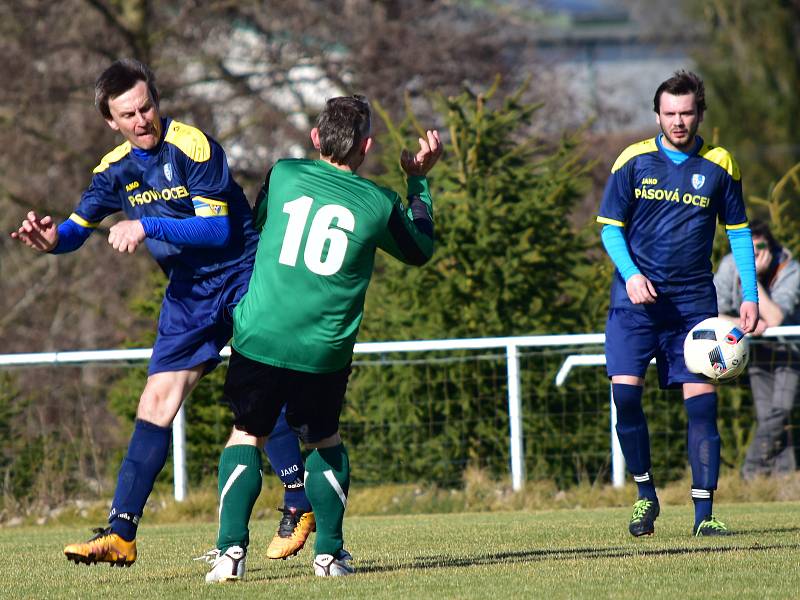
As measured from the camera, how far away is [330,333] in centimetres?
589

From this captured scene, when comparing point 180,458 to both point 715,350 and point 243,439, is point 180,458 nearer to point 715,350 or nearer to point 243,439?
point 715,350

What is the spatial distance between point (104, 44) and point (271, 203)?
15585 millimetres

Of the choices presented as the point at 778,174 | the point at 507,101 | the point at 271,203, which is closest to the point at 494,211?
the point at 507,101

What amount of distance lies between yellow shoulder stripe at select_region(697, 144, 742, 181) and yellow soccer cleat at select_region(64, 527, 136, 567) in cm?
348

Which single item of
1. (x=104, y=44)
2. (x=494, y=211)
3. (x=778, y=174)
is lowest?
(x=494, y=211)

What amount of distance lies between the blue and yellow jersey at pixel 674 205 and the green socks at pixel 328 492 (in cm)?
220

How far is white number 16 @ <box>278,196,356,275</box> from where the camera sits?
584 cm

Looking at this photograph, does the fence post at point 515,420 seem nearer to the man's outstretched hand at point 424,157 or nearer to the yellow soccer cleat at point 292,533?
the yellow soccer cleat at point 292,533

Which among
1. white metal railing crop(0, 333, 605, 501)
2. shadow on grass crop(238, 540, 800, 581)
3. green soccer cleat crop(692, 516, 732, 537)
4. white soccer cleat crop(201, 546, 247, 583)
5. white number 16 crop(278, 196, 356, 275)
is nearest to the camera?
white number 16 crop(278, 196, 356, 275)

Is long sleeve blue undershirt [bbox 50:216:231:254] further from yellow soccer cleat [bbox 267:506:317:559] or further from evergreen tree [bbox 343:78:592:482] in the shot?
evergreen tree [bbox 343:78:592:482]

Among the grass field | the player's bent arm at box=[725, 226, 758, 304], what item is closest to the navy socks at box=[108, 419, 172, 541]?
the grass field

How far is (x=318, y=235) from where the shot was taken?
19.2 feet

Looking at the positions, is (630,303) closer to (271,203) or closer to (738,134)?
(271,203)

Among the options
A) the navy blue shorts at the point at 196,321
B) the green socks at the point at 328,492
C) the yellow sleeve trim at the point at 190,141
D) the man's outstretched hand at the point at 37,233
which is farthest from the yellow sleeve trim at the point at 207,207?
the green socks at the point at 328,492
